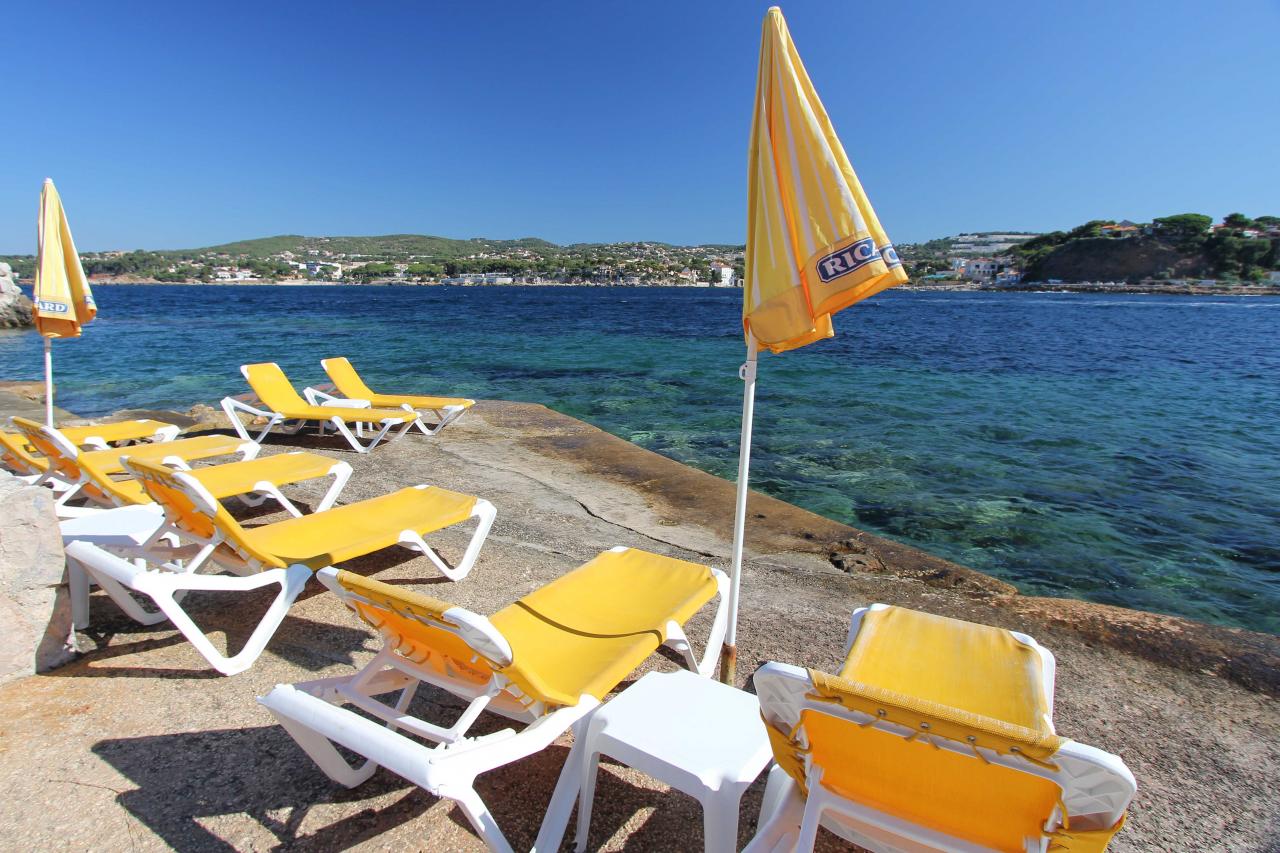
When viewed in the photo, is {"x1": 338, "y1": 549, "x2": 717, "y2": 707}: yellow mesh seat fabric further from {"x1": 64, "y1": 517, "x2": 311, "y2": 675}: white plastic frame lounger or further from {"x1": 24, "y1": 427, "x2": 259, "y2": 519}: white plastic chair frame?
{"x1": 24, "y1": 427, "x2": 259, "y2": 519}: white plastic chair frame

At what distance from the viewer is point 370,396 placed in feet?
30.2

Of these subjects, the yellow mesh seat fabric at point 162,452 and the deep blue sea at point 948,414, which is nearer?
the yellow mesh seat fabric at point 162,452

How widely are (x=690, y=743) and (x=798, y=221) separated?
176cm

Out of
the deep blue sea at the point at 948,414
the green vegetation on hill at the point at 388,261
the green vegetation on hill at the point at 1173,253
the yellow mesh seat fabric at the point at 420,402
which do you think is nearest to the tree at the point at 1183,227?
the green vegetation on hill at the point at 1173,253

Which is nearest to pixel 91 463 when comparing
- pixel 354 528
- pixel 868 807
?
pixel 354 528

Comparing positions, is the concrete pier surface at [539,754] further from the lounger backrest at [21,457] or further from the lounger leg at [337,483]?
the lounger backrest at [21,457]

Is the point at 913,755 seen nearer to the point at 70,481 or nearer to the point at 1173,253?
the point at 70,481

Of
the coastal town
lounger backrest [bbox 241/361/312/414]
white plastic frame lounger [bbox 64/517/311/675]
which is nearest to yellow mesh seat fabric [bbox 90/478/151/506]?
white plastic frame lounger [bbox 64/517/311/675]

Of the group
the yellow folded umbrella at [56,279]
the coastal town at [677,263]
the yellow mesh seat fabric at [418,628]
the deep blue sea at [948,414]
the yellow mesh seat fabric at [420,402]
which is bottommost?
the deep blue sea at [948,414]

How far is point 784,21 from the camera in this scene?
233cm

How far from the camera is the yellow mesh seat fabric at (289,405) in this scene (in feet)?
25.3

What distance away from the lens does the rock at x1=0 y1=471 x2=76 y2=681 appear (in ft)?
9.16

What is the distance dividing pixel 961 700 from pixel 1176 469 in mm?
11113

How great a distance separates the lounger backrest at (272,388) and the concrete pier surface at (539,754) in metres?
3.43
